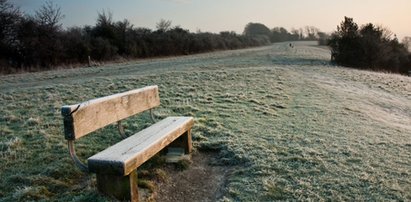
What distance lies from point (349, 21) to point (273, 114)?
2863 cm

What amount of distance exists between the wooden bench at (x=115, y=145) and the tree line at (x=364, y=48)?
29.0 metres

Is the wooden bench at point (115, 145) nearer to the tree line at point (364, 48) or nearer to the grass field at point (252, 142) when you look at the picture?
the grass field at point (252, 142)

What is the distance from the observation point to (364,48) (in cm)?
3189

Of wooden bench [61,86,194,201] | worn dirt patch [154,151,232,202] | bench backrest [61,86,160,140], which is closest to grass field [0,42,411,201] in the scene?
worn dirt patch [154,151,232,202]

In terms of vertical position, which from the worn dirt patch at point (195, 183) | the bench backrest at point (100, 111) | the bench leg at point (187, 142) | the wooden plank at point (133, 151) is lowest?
the worn dirt patch at point (195, 183)

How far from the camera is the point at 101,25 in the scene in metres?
38.5

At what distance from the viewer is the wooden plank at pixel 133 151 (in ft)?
13.1

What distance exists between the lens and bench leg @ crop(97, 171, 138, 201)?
4.23 meters

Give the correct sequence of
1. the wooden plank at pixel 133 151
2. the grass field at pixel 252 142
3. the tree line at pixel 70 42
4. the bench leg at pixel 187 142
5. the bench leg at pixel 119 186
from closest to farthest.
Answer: the wooden plank at pixel 133 151
the bench leg at pixel 119 186
the grass field at pixel 252 142
the bench leg at pixel 187 142
the tree line at pixel 70 42

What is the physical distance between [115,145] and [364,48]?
3088cm

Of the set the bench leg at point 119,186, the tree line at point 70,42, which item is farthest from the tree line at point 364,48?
the bench leg at point 119,186

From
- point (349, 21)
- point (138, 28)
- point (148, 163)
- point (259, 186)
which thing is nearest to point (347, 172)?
point (259, 186)

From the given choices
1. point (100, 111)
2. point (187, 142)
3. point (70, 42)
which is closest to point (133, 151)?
point (100, 111)

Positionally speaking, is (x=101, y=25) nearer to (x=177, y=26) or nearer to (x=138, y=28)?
(x=138, y=28)
